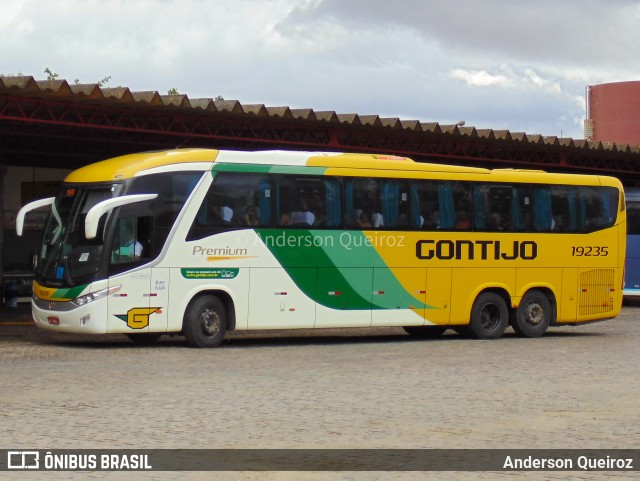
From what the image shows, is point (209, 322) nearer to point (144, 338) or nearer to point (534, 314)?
point (144, 338)

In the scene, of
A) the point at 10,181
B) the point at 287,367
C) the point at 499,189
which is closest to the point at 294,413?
the point at 287,367

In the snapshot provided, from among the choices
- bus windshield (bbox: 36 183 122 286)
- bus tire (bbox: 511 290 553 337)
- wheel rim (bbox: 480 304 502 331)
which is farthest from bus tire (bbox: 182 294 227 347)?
bus tire (bbox: 511 290 553 337)

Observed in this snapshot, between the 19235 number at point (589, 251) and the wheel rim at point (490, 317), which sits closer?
the wheel rim at point (490, 317)

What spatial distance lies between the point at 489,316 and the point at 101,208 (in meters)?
8.88

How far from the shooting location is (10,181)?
123ft

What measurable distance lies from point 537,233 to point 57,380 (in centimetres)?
1251

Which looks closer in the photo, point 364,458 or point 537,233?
point 364,458

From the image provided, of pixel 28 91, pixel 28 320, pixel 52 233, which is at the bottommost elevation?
pixel 28 320

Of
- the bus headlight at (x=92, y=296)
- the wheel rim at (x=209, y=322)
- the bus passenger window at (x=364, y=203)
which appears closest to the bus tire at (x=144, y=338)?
the wheel rim at (x=209, y=322)

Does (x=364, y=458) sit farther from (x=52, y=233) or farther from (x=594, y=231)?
(x=594, y=231)

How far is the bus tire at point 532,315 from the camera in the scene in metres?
25.7

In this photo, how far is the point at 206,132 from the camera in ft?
99.0

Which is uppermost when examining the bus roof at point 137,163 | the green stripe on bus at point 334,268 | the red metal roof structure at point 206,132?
the red metal roof structure at point 206,132

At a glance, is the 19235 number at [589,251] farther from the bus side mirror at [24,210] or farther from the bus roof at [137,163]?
the bus side mirror at [24,210]
